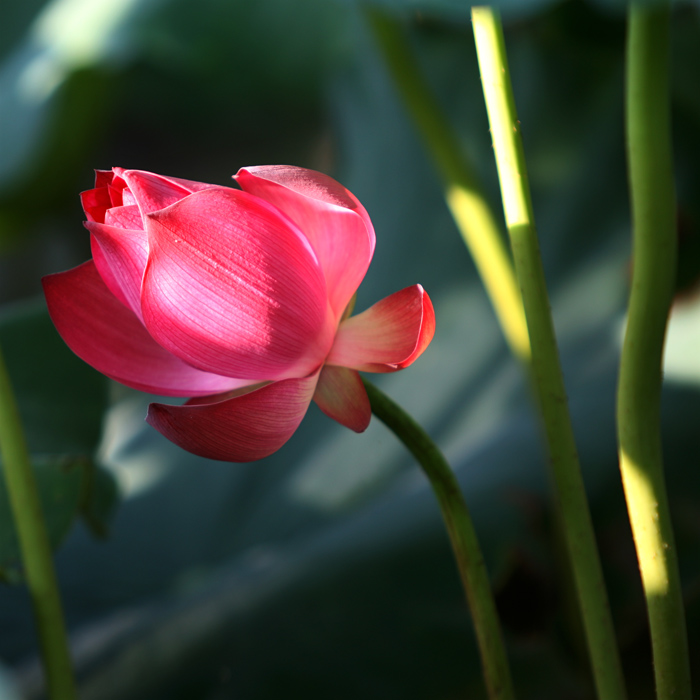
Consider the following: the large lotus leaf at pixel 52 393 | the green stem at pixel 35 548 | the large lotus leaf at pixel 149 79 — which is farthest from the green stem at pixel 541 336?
the large lotus leaf at pixel 149 79

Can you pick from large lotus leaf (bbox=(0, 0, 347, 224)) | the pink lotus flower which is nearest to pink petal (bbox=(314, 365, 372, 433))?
the pink lotus flower

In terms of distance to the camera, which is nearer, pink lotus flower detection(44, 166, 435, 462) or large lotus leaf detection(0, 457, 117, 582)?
pink lotus flower detection(44, 166, 435, 462)

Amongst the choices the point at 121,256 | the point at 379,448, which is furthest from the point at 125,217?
the point at 379,448

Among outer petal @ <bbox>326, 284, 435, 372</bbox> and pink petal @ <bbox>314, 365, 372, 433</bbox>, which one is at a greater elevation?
outer petal @ <bbox>326, 284, 435, 372</bbox>

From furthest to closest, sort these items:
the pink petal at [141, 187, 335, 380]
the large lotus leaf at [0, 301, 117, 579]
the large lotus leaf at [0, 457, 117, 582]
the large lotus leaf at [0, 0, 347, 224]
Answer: the large lotus leaf at [0, 0, 347, 224], the large lotus leaf at [0, 301, 117, 579], the large lotus leaf at [0, 457, 117, 582], the pink petal at [141, 187, 335, 380]

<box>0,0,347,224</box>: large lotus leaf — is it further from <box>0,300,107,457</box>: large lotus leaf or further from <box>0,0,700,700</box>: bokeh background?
<box>0,300,107,457</box>: large lotus leaf

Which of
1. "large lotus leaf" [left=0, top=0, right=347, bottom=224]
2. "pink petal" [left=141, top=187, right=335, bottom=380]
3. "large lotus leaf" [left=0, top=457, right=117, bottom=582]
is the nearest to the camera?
"pink petal" [left=141, top=187, right=335, bottom=380]
